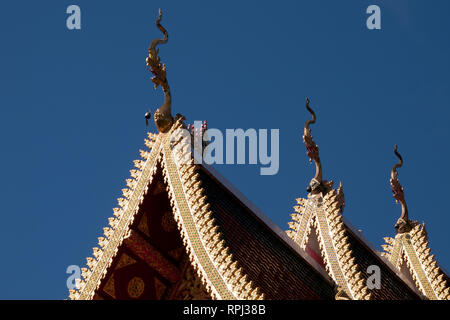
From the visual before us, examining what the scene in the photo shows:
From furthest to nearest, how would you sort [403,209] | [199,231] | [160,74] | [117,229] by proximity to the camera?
[403,209]
[160,74]
[117,229]
[199,231]

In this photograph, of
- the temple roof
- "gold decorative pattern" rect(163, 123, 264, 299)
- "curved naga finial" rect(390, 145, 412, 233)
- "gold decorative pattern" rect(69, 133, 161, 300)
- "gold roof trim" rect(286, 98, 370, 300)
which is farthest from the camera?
"curved naga finial" rect(390, 145, 412, 233)

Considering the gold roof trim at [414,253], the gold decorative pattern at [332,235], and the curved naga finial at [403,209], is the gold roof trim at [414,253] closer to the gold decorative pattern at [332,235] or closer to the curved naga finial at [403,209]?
the curved naga finial at [403,209]

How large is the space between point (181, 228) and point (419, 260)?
26.6ft

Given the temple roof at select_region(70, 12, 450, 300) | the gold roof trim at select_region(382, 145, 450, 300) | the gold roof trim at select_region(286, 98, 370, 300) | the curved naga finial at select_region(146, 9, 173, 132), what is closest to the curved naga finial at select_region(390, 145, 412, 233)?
the gold roof trim at select_region(382, 145, 450, 300)

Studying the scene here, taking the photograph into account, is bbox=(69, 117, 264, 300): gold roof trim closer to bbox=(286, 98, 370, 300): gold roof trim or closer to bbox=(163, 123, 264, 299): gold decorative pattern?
bbox=(163, 123, 264, 299): gold decorative pattern

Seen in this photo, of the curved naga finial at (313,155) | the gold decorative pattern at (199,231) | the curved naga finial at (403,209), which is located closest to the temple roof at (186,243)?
the gold decorative pattern at (199,231)

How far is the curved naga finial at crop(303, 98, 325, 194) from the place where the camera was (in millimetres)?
32625

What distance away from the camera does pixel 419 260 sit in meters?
34.7

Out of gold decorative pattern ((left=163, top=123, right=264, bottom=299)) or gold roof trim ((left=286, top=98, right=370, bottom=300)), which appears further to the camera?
gold roof trim ((left=286, top=98, right=370, bottom=300))

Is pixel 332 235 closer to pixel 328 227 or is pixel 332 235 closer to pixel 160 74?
pixel 328 227

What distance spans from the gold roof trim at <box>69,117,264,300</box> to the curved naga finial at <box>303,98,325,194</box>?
4.22m

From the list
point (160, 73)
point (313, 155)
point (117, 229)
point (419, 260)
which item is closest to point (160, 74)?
point (160, 73)

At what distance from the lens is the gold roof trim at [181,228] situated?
26.8 meters

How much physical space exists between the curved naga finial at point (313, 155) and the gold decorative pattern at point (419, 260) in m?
2.90
